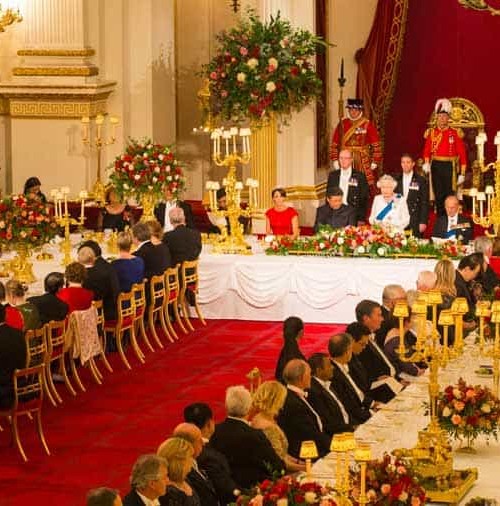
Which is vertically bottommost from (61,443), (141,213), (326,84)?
(61,443)

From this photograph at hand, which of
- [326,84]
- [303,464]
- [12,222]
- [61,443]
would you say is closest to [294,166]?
[326,84]

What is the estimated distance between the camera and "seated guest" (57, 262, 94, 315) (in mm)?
14211

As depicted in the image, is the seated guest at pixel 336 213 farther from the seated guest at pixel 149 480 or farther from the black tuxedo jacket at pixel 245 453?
the seated guest at pixel 149 480

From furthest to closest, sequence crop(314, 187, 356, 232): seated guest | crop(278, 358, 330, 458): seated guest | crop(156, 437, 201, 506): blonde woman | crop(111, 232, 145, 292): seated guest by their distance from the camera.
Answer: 1. crop(314, 187, 356, 232): seated guest
2. crop(111, 232, 145, 292): seated guest
3. crop(278, 358, 330, 458): seated guest
4. crop(156, 437, 201, 506): blonde woman

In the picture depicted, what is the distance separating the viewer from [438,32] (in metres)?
23.1

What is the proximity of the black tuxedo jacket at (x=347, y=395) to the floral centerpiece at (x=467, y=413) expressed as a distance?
1.95 m

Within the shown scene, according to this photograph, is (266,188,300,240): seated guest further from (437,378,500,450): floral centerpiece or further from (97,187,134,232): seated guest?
(437,378,500,450): floral centerpiece

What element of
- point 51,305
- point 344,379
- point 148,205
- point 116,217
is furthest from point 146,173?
point 344,379

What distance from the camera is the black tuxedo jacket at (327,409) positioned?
1112 centimetres

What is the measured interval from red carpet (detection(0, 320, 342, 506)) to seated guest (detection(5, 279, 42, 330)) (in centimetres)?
76

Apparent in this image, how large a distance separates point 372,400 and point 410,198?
6.40 meters

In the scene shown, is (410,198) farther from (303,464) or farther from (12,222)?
(303,464)

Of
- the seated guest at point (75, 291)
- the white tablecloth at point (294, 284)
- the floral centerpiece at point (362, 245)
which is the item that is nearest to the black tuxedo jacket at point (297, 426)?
the seated guest at point (75, 291)

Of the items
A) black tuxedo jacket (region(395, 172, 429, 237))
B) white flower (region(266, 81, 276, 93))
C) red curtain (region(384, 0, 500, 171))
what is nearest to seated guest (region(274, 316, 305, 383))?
black tuxedo jacket (region(395, 172, 429, 237))
